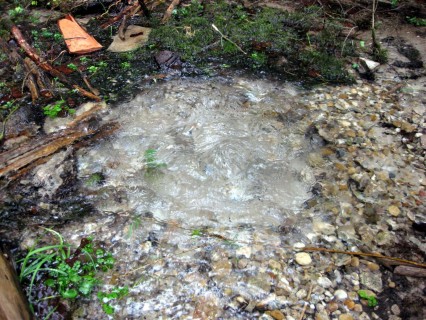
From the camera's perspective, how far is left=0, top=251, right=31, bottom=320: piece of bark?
1862 millimetres

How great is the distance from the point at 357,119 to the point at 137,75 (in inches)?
100

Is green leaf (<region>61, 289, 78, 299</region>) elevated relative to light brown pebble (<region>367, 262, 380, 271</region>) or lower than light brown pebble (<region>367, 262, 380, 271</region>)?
elevated

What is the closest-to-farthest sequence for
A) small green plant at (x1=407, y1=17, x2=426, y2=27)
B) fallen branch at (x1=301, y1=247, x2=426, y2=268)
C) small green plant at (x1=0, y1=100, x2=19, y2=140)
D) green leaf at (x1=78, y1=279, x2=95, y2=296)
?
green leaf at (x1=78, y1=279, x2=95, y2=296) < fallen branch at (x1=301, y1=247, x2=426, y2=268) < small green plant at (x1=0, y1=100, x2=19, y2=140) < small green plant at (x1=407, y1=17, x2=426, y2=27)

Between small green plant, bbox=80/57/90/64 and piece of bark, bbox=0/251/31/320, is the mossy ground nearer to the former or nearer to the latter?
small green plant, bbox=80/57/90/64

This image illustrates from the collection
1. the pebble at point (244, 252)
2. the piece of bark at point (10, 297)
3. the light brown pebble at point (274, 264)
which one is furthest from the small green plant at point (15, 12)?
the light brown pebble at point (274, 264)

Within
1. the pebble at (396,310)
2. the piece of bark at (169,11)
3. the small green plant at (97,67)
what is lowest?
the pebble at (396,310)

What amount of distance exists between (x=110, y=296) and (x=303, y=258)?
1.37 metres

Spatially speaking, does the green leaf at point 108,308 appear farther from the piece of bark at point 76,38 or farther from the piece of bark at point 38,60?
the piece of bark at point 76,38

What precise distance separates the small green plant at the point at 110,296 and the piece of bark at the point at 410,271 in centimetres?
189

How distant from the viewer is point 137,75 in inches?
166

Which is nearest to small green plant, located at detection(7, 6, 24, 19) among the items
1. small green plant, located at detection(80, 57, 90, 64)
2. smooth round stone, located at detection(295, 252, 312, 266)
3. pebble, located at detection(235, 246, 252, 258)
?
small green plant, located at detection(80, 57, 90, 64)

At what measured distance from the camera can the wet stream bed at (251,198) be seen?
2365 millimetres

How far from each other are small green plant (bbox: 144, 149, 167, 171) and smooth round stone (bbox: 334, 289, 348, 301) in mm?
1758

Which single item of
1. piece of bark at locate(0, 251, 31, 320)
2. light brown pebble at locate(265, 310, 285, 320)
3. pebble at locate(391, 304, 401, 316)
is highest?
piece of bark at locate(0, 251, 31, 320)
